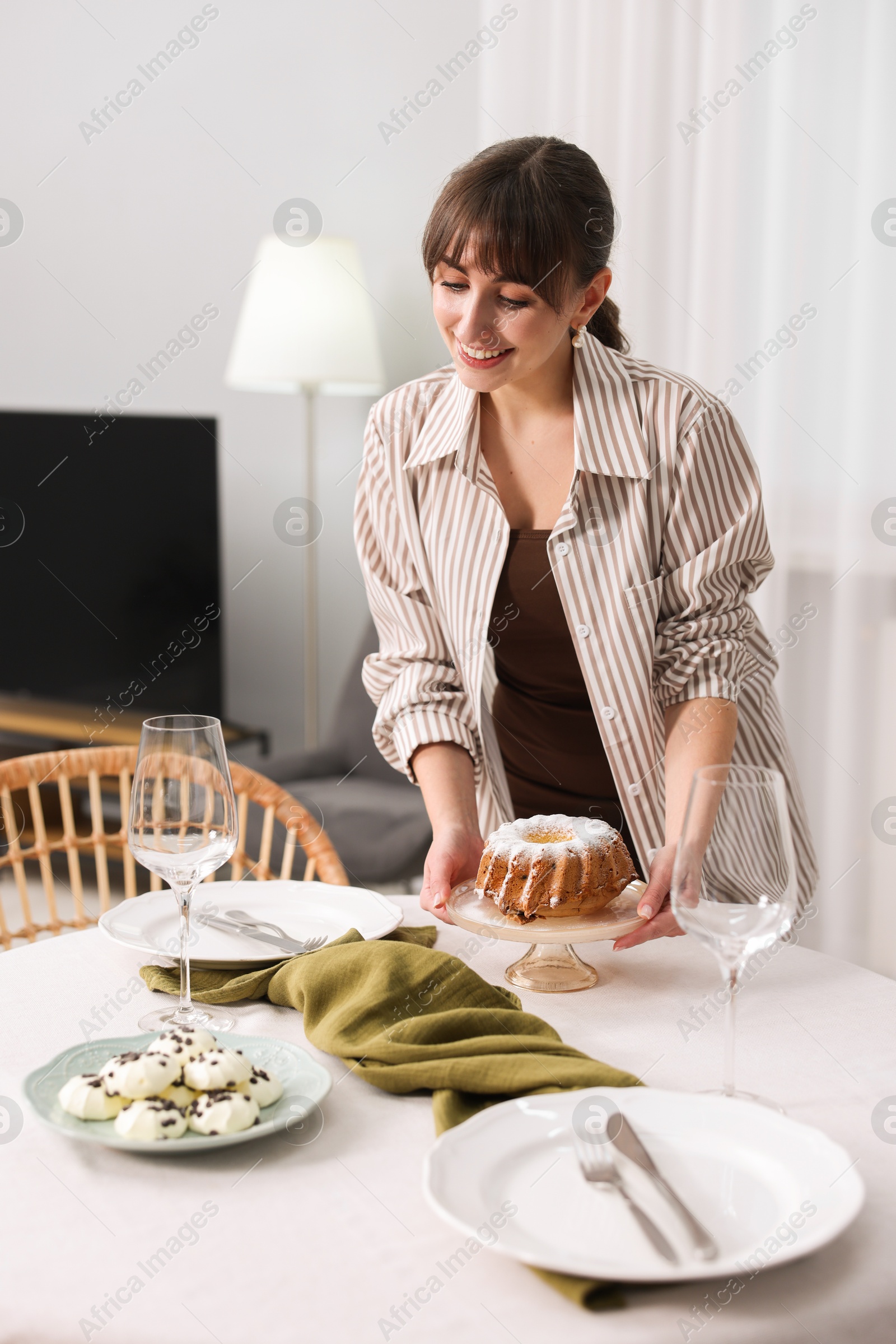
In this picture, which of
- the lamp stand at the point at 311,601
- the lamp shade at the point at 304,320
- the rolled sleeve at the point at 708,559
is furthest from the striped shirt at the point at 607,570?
the lamp stand at the point at 311,601

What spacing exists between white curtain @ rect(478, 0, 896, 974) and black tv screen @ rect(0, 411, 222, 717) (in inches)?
58.6

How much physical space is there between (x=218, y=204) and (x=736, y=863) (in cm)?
342

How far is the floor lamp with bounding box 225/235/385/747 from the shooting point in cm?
319

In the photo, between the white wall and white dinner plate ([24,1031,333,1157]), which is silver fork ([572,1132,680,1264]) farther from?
the white wall

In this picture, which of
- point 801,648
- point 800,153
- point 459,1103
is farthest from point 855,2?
point 459,1103

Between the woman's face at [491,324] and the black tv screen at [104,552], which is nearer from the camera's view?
the woman's face at [491,324]

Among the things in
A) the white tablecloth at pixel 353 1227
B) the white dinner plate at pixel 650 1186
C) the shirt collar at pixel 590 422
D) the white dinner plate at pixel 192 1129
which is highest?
the shirt collar at pixel 590 422

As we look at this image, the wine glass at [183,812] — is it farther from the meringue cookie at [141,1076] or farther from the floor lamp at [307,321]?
the floor lamp at [307,321]

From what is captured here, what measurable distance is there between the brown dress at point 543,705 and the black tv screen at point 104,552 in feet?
7.02

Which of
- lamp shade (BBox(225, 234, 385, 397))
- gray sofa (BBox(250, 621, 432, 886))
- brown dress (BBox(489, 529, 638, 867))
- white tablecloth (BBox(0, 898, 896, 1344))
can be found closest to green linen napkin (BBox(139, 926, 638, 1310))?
white tablecloth (BBox(0, 898, 896, 1344))

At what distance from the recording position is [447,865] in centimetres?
116

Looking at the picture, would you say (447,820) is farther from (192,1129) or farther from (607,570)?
(192,1129)

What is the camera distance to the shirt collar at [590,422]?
4.56 ft

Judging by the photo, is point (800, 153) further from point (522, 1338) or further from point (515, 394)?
point (522, 1338)
